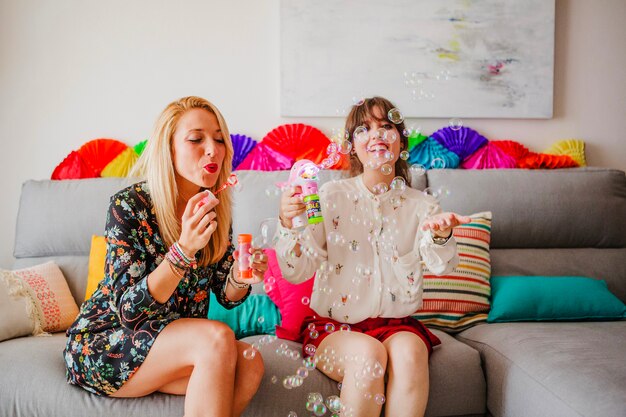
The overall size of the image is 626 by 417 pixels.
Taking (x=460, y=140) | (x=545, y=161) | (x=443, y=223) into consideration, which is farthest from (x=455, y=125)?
(x=443, y=223)

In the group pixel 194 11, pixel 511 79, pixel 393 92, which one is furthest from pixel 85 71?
pixel 511 79

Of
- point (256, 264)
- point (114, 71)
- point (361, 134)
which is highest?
point (114, 71)

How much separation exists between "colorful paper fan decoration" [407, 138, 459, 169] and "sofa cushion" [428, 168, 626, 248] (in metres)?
0.20

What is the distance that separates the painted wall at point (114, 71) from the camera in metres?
2.64

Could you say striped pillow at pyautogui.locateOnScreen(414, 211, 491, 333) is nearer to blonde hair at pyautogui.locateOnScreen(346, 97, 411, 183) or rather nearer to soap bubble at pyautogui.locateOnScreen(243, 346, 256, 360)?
blonde hair at pyautogui.locateOnScreen(346, 97, 411, 183)

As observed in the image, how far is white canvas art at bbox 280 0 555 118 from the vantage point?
267cm

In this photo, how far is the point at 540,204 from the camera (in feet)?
7.90

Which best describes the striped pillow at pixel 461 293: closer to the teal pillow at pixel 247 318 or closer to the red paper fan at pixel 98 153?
the teal pillow at pixel 247 318

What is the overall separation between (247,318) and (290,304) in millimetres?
166

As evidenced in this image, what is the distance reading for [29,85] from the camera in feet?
8.69

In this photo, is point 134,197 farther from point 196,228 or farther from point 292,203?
point 292,203

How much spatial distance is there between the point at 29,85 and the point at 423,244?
6.91 ft

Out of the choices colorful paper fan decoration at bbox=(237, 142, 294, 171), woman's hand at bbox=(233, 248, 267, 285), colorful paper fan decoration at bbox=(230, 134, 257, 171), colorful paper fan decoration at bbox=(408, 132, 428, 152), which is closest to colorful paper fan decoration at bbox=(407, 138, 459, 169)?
colorful paper fan decoration at bbox=(408, 132, 428, 152)

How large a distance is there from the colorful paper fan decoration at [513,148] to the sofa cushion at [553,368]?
41.2 inches
